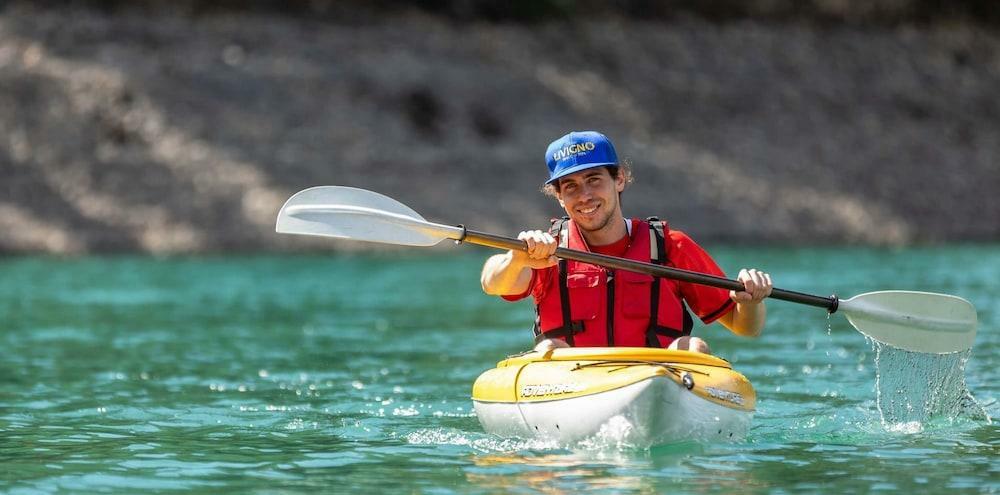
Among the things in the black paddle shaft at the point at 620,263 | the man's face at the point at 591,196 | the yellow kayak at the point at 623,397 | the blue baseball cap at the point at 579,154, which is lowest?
the yellow kayak at the point at 623,397

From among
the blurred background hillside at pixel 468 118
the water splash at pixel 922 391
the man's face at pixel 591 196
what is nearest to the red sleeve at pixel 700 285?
the man's face at pixel 591 196

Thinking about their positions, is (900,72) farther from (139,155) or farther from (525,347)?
(525,347)

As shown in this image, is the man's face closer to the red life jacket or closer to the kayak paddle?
the red life jacket

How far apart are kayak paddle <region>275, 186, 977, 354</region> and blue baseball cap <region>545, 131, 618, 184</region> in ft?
1.22

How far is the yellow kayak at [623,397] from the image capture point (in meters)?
5.99

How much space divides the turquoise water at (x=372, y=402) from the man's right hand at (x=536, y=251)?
80 cm

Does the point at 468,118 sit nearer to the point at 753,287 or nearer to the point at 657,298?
the point at 657,298

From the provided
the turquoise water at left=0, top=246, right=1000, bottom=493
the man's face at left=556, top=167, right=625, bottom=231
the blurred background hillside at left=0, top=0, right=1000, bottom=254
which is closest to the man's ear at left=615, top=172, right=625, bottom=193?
the man's face at left=556, top=167, right=625, bottom=231

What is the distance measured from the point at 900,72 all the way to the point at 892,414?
2650 centimetres

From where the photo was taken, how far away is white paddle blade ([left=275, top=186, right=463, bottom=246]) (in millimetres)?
7051

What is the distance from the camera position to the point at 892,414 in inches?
293

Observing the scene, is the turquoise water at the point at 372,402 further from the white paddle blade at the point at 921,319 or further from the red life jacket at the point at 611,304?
the red life jacket at the point at 611,304

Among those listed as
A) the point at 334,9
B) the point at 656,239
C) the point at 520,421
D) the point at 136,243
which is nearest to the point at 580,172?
the point at 656,239

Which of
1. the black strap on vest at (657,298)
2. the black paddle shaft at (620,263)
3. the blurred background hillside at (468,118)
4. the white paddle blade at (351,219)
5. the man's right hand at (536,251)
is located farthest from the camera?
the blurred background hillside at (468,118)
